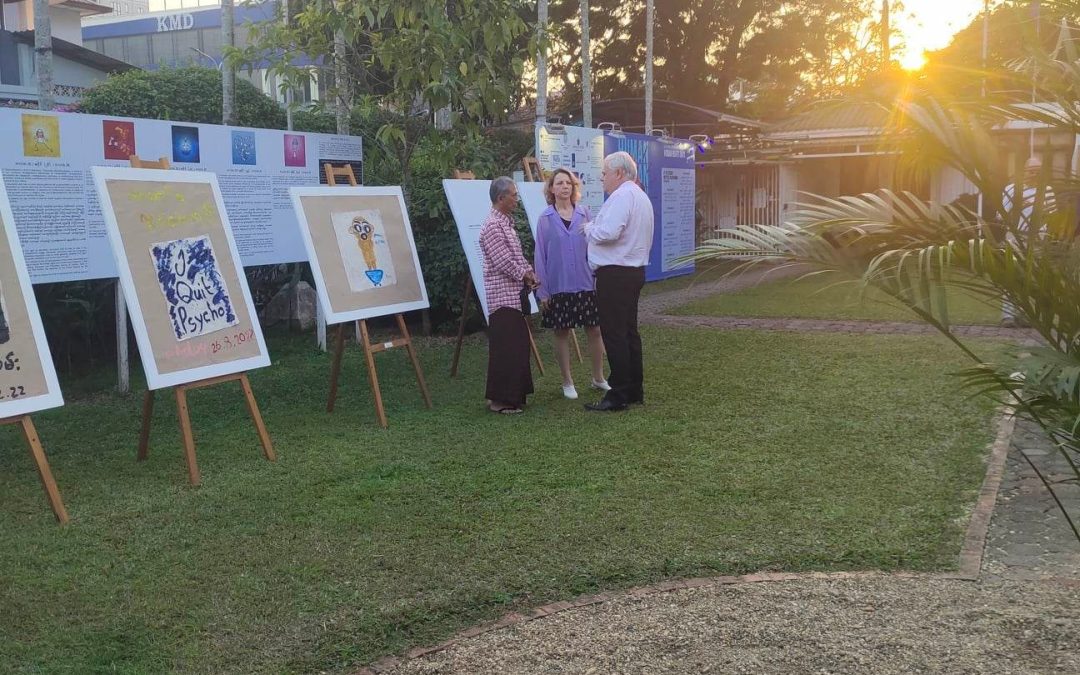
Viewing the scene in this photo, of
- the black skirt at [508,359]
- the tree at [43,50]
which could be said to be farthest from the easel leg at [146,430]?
the tree at [43,50]

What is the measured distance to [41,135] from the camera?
7102mm

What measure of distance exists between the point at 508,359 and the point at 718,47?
77.6 feet

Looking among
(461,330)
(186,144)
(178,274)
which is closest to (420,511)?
(178,274)

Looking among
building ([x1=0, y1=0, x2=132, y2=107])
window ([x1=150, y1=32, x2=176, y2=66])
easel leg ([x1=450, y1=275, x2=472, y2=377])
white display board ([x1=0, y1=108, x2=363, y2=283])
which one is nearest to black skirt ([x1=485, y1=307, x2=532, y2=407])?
easel leg ([x1=450, y1=275, x2=472, y2=377])

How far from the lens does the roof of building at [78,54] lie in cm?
2526

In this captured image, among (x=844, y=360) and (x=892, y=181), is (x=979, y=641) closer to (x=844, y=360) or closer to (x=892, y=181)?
(x=892, y=181)

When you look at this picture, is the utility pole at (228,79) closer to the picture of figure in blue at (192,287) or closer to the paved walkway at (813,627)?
the picture of figure in blue at (192,287)

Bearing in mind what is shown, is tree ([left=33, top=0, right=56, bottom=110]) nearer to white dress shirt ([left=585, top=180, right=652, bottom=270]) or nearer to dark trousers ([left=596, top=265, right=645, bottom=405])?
white dress shirt ([left=585, top=180, right=652, bottom=270])

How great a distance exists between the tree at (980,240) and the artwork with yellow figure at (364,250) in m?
4.40

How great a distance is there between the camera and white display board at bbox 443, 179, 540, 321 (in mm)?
8281

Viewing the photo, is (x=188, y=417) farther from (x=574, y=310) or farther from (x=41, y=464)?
(x=574, y=310)

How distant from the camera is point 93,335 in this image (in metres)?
9.24

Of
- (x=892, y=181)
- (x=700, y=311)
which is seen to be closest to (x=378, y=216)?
(x=892, y=181)

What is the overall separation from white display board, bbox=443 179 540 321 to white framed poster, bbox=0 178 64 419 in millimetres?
3811
